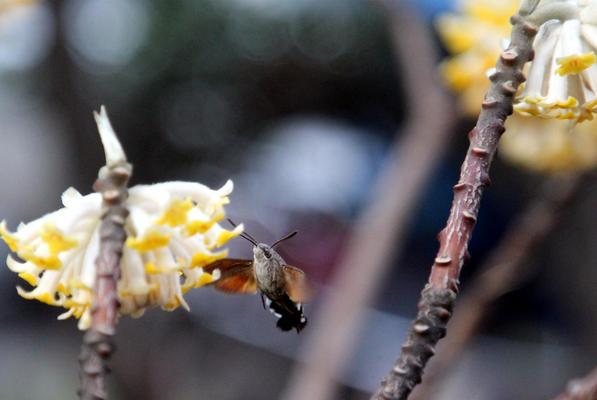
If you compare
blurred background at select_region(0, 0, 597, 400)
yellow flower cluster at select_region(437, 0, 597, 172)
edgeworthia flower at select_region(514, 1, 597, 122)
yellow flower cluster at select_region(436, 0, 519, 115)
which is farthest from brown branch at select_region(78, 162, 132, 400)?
blurred background at select_region(0, 0, 597, 400)

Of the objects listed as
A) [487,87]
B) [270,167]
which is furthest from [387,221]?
[270,167]

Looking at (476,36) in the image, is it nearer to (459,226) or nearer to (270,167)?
(459,226)

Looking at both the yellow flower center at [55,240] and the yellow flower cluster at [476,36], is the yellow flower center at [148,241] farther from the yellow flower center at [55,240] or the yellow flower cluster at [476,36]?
the yellow flower cluster at [476,36]

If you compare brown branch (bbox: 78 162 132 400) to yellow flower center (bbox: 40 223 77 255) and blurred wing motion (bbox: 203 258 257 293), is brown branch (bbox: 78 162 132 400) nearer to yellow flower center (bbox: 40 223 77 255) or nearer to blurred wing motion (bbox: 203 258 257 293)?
yellow flower center (bbox: 40 223 77 255)

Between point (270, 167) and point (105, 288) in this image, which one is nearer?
point (105, 288)

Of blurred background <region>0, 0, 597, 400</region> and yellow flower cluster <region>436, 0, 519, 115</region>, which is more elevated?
blurred background <region>0, 0, 597, 400</region>

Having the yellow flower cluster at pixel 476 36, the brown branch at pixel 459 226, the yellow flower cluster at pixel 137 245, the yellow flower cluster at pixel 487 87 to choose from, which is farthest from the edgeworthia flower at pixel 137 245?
the yellow flower cluster at pixel 476 36

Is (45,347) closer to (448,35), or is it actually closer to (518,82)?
(448,35)
